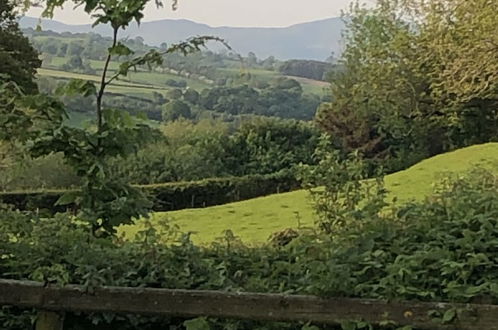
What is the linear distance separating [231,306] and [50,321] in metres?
0.72

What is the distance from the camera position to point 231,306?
253 cm

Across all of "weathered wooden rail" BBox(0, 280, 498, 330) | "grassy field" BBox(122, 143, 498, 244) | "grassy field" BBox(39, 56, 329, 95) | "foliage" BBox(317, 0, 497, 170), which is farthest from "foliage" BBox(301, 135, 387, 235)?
"foliage" BBox(317, 0, 497, 170)

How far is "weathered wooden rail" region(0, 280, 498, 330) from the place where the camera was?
237 cm

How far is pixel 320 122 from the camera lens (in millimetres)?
29203

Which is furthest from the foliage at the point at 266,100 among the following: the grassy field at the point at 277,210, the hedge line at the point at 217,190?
the grassy field at the point at 277,210

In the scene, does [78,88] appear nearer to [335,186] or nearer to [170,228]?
Answer: [170,228]

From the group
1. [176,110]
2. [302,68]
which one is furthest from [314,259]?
[302,68]

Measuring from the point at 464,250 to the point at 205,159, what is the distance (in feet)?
79.0

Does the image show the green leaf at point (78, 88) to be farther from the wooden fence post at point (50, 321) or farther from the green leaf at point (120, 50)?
the wooden fence post at point (50, 321)

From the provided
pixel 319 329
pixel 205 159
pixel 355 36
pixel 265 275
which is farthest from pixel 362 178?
pixel 355 36

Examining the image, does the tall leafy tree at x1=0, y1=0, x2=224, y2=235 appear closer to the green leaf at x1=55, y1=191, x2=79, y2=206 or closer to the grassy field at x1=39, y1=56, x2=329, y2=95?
the green leaf at x1=55, y1=191, x2=79, y2=206

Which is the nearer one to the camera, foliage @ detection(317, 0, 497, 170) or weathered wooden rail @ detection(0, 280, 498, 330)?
weathered wooden rail @ detection(0, 280, 498, 330)

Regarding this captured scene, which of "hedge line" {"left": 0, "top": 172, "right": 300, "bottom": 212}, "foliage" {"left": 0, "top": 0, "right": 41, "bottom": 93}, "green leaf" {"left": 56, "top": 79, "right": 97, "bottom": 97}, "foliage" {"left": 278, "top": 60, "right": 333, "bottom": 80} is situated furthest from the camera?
"foliage" {"left": 278, "top": 60, "right": 333, "bottom": 80}

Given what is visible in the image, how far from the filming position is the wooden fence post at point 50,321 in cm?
268
